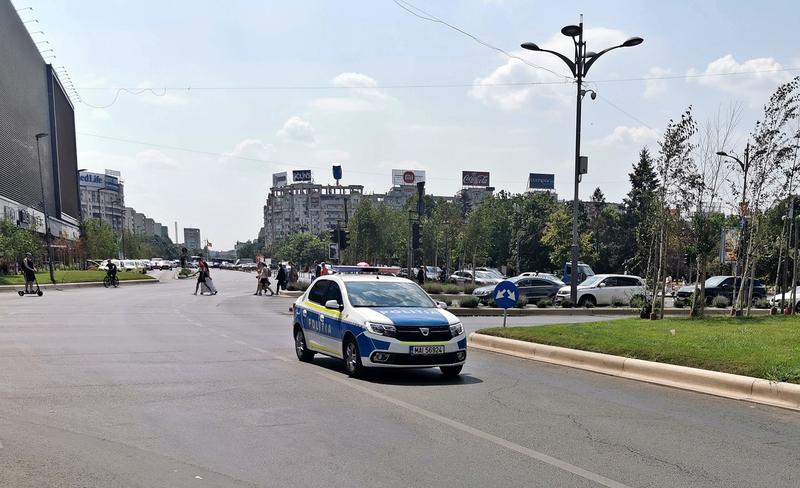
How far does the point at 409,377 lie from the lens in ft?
35.7

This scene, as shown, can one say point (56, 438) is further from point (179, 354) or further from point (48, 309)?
point (48, 309)

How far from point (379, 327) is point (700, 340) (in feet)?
19.3

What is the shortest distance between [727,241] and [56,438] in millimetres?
31268

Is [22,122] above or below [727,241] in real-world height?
above

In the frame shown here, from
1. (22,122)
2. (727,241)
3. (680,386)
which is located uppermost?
(22,122)

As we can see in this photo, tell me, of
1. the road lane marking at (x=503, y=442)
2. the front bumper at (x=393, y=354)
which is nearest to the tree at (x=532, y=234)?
the front bumper at (x=393, y=354)

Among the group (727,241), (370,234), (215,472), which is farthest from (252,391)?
(370,234)

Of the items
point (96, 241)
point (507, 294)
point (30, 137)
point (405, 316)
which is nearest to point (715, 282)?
point (507, 294)

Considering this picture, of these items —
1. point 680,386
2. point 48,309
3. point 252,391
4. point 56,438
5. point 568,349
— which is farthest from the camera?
point 48,309

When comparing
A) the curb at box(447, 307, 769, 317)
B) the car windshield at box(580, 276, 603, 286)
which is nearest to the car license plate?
the curb at box(447, 307, 769, 317)

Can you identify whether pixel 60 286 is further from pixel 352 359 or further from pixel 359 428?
pixel 359 428

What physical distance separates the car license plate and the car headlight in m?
0.37

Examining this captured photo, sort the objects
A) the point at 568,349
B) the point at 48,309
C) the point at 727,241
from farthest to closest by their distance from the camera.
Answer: the point at 727,241 → the point at 48,309 → the point at 568,349

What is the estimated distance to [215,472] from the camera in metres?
5.67
